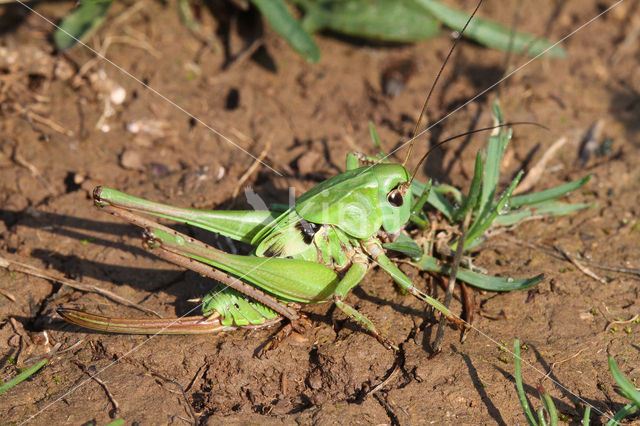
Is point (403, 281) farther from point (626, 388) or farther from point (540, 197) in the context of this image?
point (540, 197)

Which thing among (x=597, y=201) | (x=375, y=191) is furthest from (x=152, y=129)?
(x=597, y=201)

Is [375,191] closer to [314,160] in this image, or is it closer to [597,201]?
[314,160]

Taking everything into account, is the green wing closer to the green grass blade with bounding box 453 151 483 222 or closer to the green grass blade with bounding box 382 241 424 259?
the green grass blade with bounding box 382 241 424 259

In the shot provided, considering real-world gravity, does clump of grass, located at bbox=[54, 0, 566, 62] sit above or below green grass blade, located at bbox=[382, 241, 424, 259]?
above

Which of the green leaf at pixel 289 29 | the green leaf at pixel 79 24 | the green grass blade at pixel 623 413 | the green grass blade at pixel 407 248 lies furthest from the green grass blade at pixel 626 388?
the green leaf at pixel 79 24

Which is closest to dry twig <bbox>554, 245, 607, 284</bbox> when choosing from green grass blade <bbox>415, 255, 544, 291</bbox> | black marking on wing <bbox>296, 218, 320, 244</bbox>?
green grass blade <bbox>415, 255, 544, 291</bbox>

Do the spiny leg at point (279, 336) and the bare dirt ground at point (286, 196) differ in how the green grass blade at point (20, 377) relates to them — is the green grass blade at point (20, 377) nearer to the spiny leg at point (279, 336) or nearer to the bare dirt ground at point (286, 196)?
the bare dirt ground at point (286, 196)
